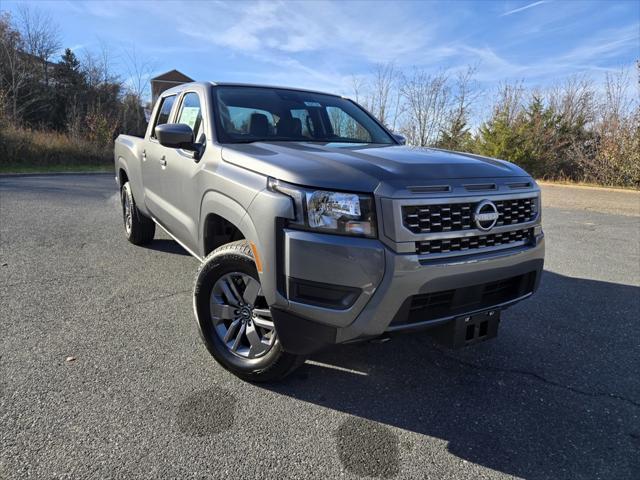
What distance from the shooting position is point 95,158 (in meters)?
20.0

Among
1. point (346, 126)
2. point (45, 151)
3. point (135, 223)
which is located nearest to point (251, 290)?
point (346, 126)

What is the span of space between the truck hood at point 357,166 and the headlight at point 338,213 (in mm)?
48

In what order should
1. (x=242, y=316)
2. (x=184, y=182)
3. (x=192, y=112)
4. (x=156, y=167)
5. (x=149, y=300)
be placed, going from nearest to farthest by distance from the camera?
(x=242, y=316), (x=184, y=182), (x=192, y=112), (x=149, y=300), (x=156, y=167)

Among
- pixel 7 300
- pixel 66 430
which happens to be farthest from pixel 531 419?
pixel 7 300

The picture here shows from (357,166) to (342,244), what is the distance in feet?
1.53

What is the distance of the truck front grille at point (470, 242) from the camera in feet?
7.00

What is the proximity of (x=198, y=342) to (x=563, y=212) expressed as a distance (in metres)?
10.3

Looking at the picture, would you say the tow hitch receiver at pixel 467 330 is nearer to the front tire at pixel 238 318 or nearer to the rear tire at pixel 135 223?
the front tire at pixel 238 318

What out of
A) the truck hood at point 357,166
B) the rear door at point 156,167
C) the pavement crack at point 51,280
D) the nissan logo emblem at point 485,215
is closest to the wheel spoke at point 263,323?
the truck hood at point 357,166

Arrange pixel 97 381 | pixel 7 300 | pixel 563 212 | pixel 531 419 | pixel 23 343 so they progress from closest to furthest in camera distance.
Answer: pixel 531 419, pixel 97 381, pixel 23 343, pixel 7 300, pixel 563 212

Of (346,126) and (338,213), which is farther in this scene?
(346,126)

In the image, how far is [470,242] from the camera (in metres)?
2.29

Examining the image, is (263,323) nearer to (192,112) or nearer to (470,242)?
(470,242)

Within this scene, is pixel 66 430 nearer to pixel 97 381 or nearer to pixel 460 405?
pixel 97 381
